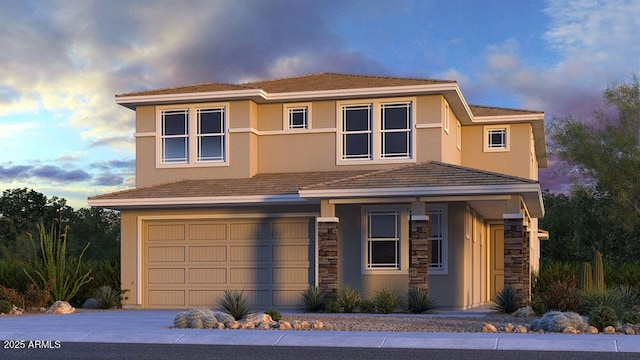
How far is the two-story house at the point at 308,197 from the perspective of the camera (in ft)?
79.8

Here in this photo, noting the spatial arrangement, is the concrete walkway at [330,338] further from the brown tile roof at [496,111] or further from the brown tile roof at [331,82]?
the brown tile roof at [496,111]

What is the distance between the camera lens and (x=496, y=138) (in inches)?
1256

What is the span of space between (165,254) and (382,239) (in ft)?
21.0

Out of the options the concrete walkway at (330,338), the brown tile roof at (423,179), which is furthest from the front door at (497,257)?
the concrete walkway at (330,338)

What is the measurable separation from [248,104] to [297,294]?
19.2ft

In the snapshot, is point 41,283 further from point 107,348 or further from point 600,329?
point 600,329

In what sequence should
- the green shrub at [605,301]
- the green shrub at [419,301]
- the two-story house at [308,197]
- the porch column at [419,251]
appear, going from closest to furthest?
1. the green shrub at [605,301]
2. the green shrub at [419,301]
3. the porch column at [419,251]
4. the two-story house at [308,197]

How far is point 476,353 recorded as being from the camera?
1410 centimetres

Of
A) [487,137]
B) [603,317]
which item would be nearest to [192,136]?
[487,137]

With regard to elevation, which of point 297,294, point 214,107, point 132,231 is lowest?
point 297,294

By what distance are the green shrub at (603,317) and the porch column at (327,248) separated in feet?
28.2

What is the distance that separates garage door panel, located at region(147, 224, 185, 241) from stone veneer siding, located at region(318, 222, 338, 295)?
481cm

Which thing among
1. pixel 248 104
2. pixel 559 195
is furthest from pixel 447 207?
pixel 559 195

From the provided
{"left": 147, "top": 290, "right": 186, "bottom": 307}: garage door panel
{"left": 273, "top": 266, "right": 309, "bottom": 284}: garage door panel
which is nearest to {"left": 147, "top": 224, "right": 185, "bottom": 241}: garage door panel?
{"left": 147, "top": 290, "right": 186, "bottom": 307}: garage door panel
